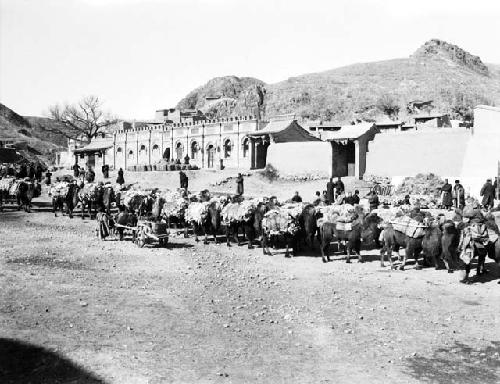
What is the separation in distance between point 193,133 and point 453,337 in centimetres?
4424

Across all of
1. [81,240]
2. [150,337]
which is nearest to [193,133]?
[81,240]

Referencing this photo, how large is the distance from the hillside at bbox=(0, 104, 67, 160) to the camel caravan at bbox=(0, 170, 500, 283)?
6963 centimetres

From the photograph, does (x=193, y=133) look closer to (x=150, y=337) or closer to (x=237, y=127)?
(x=237, y=127)

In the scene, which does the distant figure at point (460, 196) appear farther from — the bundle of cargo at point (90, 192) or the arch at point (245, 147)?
the arch at point (245, 147)

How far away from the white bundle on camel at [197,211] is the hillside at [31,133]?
70.8 meters

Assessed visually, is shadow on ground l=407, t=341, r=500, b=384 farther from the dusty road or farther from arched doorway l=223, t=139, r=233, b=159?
arched doorway l=223, t=139, r=233, b=159

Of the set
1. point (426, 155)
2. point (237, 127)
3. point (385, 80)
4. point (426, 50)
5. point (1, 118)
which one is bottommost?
point (426, 155)

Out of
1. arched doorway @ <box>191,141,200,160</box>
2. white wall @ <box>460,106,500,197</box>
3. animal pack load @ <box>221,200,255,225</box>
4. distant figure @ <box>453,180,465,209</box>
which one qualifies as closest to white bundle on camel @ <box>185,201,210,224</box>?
animal pack load @ <box>221,200,255,225</box>

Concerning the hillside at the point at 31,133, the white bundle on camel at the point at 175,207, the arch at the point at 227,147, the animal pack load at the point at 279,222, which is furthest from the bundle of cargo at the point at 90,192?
the hillside at the point at 31,133

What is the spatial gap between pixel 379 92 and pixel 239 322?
8559cm

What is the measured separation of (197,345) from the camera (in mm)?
8086

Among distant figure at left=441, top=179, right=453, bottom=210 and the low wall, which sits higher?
the low wall

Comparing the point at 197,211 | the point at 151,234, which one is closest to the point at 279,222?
the point at 197,211

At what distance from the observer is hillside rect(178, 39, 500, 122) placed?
81438 millimetres
